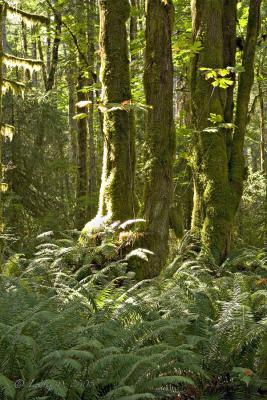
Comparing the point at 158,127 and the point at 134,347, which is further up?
the point at 158,127

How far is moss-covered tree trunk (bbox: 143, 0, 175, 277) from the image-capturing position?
845cm

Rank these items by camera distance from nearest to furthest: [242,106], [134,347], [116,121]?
1. [134,347]
2. [116,121]
3. [242,106]

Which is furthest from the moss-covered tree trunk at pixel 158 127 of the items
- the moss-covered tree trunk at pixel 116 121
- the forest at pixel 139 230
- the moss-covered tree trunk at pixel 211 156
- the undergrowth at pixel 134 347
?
the undergrowth at pixel 134 347

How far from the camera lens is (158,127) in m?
8.56

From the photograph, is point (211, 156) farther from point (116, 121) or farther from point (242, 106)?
point (116, 121)

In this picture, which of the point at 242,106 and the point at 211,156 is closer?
the point at 211,156

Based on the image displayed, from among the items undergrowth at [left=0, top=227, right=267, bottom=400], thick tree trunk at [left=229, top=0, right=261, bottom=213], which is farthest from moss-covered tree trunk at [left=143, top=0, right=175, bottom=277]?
undergrowth at [left=0, top=227, right=267, bottom=400]

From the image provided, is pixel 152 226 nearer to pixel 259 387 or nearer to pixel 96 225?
pixel 96 225

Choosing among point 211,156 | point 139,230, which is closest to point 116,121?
point 139,230

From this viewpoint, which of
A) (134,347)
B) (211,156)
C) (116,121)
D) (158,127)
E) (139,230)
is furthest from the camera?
(211,156)

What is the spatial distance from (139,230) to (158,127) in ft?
5.50

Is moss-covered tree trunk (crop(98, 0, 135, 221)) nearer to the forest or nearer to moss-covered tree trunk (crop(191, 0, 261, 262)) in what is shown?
the forest

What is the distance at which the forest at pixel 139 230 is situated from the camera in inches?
154

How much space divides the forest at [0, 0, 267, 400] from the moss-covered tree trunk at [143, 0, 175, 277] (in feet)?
0.07
